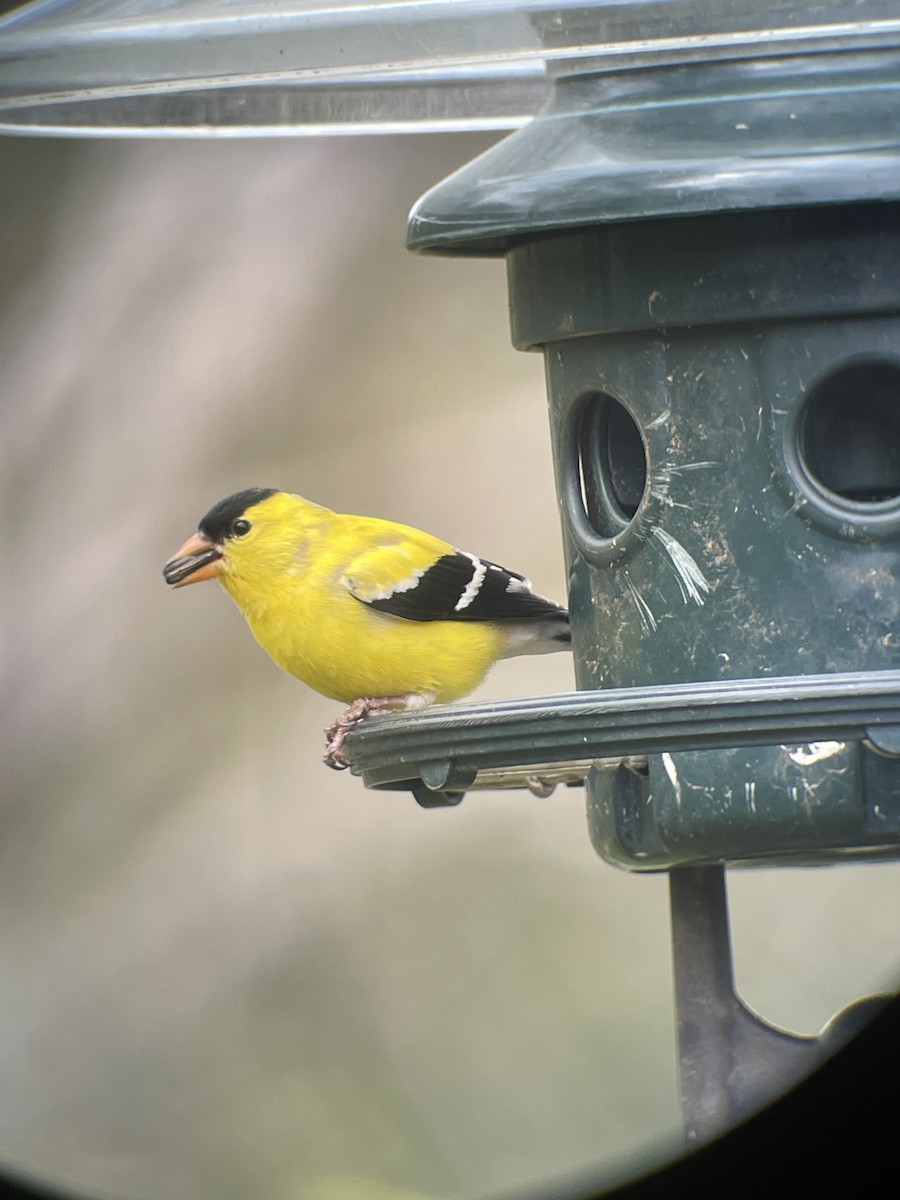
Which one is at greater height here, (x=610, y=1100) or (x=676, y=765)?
(x=676, y=765)

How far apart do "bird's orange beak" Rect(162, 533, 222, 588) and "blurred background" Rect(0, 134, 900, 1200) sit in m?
2.18

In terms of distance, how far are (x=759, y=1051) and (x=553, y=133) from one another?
1.60 m

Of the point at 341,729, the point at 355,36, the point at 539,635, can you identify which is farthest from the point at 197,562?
the point at 355,36

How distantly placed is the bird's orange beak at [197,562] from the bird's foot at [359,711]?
19.2 inches

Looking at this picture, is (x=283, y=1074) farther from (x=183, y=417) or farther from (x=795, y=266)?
(x=795, y=266)

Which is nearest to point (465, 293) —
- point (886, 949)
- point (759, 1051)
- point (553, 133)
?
point (886, 949)

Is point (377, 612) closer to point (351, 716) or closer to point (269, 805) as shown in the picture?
point (351, 716)

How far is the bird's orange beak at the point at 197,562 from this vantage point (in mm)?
4551

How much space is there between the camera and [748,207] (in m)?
2.90

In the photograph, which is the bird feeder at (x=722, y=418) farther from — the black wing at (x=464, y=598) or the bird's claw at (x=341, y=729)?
the black wing at (x=464, y=598)

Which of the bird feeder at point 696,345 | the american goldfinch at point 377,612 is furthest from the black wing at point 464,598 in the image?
the bird feeder at point 696,345

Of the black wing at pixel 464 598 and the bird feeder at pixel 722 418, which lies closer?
the bird feeder at pixel 722 418

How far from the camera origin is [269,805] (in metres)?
7.05

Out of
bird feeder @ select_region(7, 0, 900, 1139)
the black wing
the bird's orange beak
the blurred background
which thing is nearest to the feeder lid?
bird feeder @ select_region(7, 0, 900, 1139)
